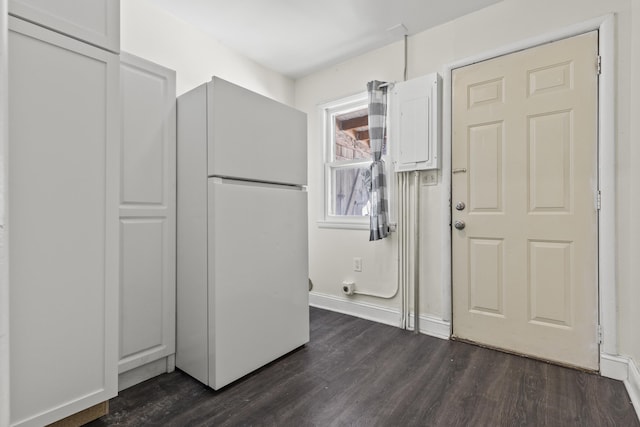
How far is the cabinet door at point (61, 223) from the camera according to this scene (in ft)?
3.54

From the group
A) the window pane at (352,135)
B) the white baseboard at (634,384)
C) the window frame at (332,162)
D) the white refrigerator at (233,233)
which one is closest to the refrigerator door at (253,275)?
the white refrigerator at (233,233)

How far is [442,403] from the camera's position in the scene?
155cm

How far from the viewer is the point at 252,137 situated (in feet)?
6.02

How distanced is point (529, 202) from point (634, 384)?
107 cm

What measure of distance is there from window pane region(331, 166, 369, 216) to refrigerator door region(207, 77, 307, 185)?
3.02 ft

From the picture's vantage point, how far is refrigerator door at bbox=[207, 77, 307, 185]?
5.44 ft

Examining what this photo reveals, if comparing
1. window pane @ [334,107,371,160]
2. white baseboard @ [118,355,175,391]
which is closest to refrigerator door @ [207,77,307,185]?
window pane @ [334,107,371,160]

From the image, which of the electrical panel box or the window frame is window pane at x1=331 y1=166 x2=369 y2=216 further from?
the electrical panel box

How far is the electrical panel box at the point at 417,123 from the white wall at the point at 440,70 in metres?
0.17

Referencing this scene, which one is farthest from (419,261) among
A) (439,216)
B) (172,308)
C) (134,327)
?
(134,327)

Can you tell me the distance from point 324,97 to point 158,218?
203 centimetres

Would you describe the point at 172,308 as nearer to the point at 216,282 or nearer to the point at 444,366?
→ the point at 216,282

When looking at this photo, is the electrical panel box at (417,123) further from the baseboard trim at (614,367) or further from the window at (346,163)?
the baseboard trim at (614,367)

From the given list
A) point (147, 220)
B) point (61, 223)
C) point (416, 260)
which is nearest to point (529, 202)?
point (416, 260)
